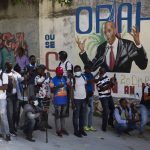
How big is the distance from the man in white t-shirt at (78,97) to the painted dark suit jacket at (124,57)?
196cm

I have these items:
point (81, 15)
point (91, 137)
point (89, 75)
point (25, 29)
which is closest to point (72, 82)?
point (89, 75)

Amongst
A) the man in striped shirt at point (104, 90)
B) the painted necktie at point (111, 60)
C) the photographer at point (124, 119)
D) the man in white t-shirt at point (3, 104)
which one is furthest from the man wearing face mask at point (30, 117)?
the painted necktie at point (111, 60)

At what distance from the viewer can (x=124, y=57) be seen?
12.1 metres

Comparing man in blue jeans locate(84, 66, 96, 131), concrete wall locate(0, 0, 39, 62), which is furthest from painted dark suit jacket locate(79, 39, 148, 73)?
concrete wall locate(0, 0, 39, 62)

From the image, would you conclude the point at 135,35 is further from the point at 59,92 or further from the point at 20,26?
the point at 20,26

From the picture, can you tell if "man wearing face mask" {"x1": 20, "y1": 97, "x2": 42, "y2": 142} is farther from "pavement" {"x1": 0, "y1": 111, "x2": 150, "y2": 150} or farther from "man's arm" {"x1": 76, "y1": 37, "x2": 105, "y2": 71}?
"man's arm" {"x1": 76, "y1": 37, "x2": 105, "y2": 71}

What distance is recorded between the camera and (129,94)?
1195 cm

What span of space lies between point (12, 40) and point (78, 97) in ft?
17.3

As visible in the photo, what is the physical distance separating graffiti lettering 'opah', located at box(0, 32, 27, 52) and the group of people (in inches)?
123

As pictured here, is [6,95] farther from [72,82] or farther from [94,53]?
[94,53]

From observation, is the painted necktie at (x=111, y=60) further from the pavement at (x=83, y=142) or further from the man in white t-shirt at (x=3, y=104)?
the man in white t-shirt at (x=3, y=104)

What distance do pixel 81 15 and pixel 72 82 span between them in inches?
119

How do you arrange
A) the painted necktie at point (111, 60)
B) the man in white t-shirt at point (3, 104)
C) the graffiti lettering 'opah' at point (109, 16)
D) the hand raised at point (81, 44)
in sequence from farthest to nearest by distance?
the hand raised at point (81, 44)
the painted necktie at point (111, 60)
the graffiti lettering 'opah' at point (109, 16)
the man in white t-shirt at point (3, 104)

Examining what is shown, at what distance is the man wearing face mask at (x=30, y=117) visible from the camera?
9656 mm
